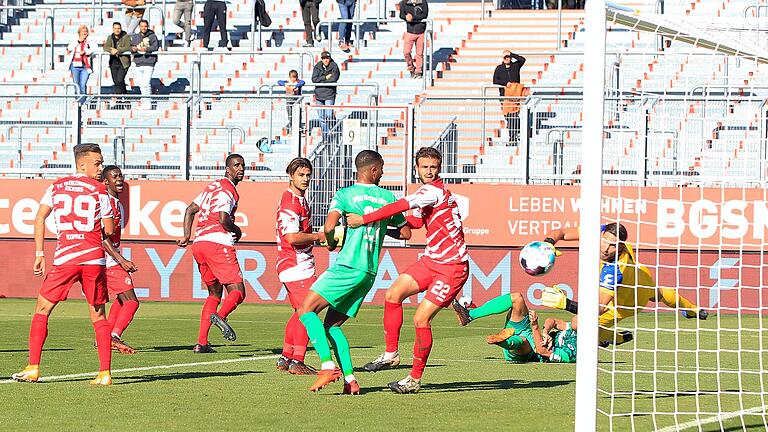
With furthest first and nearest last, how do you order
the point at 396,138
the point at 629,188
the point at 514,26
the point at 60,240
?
the point at 514,26
the point at 396,138
the point at 629,188
the point at 60,240

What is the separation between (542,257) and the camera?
1141cm

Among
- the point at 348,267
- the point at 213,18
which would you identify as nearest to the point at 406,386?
the point at 348,267

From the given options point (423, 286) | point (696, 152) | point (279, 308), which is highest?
point (696, 152)

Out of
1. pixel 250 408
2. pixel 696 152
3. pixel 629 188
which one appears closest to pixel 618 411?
pixel 250 408

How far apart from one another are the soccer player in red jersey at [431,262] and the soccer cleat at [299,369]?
1.21 meters

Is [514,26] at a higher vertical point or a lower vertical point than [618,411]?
higher

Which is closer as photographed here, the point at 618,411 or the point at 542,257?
the point at 618,411

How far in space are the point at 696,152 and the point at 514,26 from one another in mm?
14162

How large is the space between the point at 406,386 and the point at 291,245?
2.70 meters

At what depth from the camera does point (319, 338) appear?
10703mm

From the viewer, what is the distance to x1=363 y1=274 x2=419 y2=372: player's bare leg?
11.4m

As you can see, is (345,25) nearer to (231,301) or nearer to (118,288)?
(231,301)

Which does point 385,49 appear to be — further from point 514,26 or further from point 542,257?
point 542,257

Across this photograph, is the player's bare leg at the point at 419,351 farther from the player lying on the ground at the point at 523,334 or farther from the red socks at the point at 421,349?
the player lying on the ground at the point at 523,334
